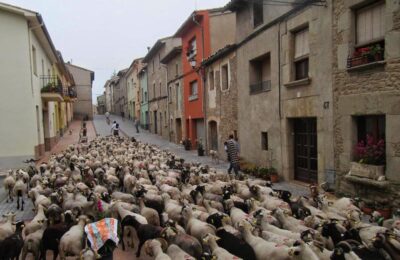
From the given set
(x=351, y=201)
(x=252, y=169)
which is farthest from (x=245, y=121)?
(x=351, y=201)

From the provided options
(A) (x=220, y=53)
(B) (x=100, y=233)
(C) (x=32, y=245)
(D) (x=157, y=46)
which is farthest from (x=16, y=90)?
(D) (x=157, y=46)

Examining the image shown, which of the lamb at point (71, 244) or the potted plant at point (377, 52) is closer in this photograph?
the lamb at point (71, 244)

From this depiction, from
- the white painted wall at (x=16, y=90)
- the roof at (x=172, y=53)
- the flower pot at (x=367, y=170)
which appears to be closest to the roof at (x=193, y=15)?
the roof at (x=172, y=53)

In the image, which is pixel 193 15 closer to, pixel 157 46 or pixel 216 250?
pixel 157 46

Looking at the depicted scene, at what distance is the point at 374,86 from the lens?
32.4 ft

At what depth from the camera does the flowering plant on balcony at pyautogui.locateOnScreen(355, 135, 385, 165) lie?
388 inches

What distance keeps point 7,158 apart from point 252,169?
11730 mm

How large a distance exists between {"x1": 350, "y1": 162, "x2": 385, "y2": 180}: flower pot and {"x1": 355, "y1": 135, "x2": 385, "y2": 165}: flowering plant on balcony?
0.14 m

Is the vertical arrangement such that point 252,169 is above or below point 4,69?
below

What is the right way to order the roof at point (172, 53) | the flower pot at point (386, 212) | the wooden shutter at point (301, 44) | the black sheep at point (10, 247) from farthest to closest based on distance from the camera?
the roof at point (172, 53) → the wooden shutter at point (301, 44) → the flower pot at point (386, 212) → the black sheep at point (10, 247)

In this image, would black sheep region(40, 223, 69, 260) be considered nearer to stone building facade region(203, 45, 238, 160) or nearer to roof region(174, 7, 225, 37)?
stone building facade region(203, 45, 238, 160)

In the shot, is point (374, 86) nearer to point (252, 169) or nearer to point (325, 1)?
point (325, 1)

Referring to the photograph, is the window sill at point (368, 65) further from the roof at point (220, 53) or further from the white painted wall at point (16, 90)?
the white painted wall at point (16, 90)

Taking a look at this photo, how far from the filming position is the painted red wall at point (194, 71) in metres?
24.2
